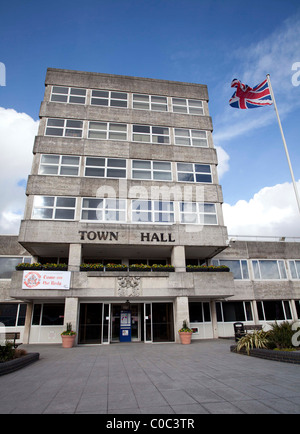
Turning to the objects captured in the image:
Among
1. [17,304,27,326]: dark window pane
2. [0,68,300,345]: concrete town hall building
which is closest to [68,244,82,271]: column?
[0,68,300,345]: concrete town hall building

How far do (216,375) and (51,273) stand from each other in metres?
13.5

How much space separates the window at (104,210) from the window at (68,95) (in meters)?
9.90

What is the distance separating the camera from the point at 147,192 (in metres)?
21.6

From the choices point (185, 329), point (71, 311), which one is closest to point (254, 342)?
point (185, 329)

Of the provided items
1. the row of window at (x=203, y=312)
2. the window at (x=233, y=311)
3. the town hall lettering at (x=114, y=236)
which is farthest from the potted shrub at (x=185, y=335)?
the town hall lettering at (x=114, y=236)

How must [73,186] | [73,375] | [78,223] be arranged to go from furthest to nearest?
1. [73,186]
2. [78,223]
3. [73,375]

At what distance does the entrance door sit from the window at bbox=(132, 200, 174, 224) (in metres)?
7.14

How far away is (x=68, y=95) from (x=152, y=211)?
524 inches

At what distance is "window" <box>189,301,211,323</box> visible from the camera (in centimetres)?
2190

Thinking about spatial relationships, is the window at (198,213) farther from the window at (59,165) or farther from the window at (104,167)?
the window at (59,165)

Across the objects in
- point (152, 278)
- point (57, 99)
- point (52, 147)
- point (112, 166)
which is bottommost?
point (152, 278)
